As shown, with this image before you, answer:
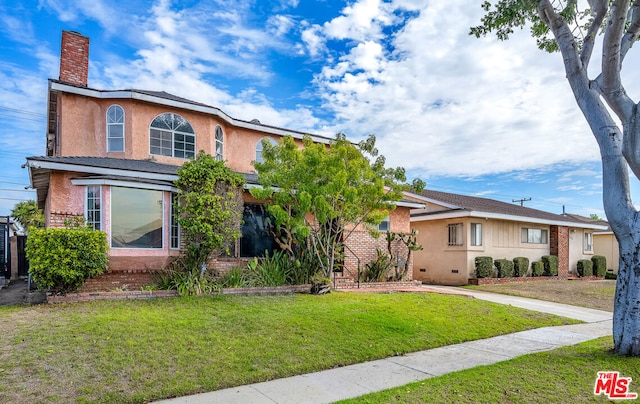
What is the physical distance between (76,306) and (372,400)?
273 inches

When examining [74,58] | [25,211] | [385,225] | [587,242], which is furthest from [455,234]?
[25,211]

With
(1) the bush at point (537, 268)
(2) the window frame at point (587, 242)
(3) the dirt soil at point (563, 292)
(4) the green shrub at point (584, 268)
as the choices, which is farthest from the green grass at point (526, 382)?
(2) the window frame at point (587, 242)

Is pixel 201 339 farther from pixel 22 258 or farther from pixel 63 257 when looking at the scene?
pixel 22 258

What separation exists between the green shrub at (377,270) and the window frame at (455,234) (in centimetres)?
573

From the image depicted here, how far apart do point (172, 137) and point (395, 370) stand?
11.6 m

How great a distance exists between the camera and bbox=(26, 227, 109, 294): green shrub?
8.67 metres

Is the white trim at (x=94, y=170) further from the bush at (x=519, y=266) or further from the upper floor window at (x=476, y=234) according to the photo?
the bush at (x=519, y=266)

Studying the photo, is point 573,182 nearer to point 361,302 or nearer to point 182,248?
point 361,302

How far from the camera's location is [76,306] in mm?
8461

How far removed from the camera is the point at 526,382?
5.24m

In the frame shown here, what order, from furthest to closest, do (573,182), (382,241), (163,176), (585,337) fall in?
(573,182), (382,241), (163,176), (585,337)

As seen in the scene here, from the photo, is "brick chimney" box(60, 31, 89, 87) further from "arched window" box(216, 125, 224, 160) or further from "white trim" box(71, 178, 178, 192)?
"white trim" box(71, 178, 178, 192)

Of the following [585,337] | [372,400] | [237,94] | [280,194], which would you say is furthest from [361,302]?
[237,94]

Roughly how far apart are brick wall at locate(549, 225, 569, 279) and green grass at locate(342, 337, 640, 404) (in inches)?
699
